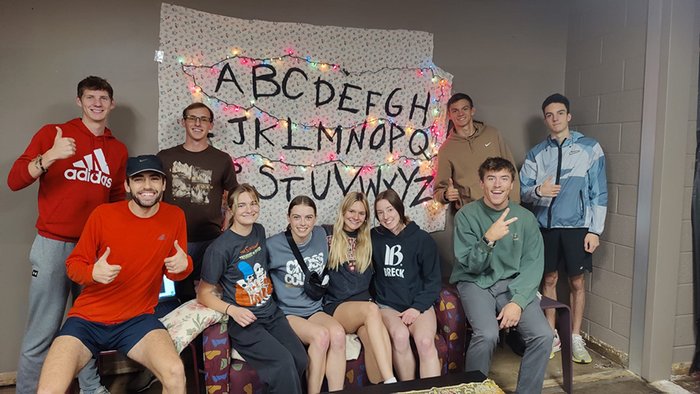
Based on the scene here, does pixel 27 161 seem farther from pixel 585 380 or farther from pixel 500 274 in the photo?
pixel 585 380

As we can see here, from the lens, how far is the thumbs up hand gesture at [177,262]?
7.34ft

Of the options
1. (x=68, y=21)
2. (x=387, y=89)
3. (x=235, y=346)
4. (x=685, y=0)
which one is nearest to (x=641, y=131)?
(x=685, y=0)

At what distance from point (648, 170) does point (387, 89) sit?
158cm

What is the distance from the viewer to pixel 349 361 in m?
2.54

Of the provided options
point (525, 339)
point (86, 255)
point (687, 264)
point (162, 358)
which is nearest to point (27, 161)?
point (86, 255)

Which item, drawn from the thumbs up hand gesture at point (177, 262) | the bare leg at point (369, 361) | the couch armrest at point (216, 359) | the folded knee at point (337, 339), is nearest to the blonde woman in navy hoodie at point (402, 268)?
the bare leg at point (369, 361)

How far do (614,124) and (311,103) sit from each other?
186 cm

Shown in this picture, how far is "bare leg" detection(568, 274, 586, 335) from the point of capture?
3.25 metres

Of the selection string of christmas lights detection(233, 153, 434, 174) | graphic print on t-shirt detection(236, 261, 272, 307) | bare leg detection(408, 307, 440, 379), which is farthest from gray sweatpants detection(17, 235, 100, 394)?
bare leg detection(408, 307, 440, 379)

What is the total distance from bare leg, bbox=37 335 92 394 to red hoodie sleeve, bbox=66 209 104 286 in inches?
9.5

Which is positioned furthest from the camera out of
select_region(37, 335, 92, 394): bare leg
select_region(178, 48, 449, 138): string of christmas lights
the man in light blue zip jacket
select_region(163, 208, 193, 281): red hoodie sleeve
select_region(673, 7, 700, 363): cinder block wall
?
the man in light blue zip jacket

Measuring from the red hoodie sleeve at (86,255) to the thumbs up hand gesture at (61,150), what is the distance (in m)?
0.28

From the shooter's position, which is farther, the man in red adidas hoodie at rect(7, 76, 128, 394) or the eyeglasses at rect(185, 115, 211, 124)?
the eyeglasses at rect(185, 115, 211, 124)

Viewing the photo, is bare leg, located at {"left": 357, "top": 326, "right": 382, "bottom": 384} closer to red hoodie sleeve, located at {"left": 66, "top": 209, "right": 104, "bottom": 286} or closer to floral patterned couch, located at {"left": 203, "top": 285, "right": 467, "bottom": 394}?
floral patterned couch, located at {"left": 203, "top": 285, "right": 467, "bottom": 394}
